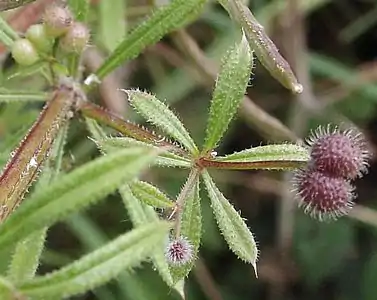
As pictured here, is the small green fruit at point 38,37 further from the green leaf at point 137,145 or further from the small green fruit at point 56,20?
the green leaf at point 137,145

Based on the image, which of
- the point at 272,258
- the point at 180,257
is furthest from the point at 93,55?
the point at 180,257

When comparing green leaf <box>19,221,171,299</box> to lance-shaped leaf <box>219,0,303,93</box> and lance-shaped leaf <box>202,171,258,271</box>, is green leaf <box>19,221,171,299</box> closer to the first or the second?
lance-shaped leaf <box>202,171,258,271</box>

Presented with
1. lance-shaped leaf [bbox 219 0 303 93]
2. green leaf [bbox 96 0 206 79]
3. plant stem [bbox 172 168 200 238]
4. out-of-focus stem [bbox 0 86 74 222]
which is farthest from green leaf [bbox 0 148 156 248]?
green leaf [bbox 96 0 206 79]

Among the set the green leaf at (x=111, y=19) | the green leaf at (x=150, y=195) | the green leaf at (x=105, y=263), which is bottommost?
the green leaf at (x=105, y=263)

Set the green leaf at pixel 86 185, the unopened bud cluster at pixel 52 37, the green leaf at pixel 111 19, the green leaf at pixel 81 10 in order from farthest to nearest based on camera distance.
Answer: the green leaf at pixel 111 19 → the green leaf at pixel 81 10 → the unopened bud cluster at pixel 52 37 → the green leaf at pixel 86 185

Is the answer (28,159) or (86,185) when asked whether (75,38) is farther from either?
(86,185)

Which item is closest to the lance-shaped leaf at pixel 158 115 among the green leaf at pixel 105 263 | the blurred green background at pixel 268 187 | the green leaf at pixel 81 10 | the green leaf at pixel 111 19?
the green leaf at pixel 81 10
